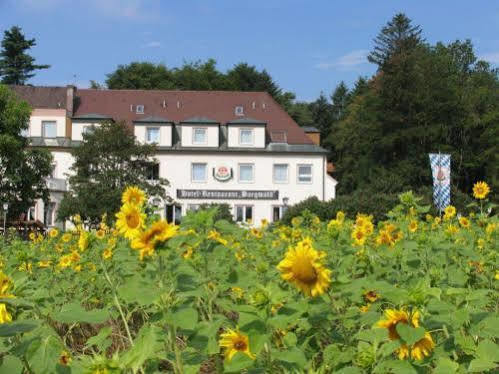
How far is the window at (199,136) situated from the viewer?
37.7m

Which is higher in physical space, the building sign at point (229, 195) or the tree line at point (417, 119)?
the tree line at point (417, 119)

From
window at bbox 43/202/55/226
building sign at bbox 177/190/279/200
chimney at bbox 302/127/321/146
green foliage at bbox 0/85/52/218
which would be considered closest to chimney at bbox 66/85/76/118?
window at bbox 43/202/55/226

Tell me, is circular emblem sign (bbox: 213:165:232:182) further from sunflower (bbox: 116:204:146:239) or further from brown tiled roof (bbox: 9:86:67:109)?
sunflower (bbox: 116:204:146:239)

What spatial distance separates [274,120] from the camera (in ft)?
131

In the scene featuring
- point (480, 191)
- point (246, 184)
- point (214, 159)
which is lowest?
point (246, 184)

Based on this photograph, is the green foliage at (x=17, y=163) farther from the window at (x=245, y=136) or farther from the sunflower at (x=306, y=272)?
the sunflower at (x=306, y=272)

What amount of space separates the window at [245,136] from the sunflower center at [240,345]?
36.2m

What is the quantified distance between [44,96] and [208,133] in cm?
1042

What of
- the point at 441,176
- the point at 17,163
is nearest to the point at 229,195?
the point at 17,163

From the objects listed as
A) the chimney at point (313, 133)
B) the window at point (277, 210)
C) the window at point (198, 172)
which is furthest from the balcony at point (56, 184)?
the chimney at point (313, 133)

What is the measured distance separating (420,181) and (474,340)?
3871cm

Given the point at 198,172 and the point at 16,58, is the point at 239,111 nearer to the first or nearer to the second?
the point at 198,172

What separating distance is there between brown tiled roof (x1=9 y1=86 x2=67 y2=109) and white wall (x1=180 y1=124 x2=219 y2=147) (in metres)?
7.30

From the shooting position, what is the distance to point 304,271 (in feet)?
5.62
